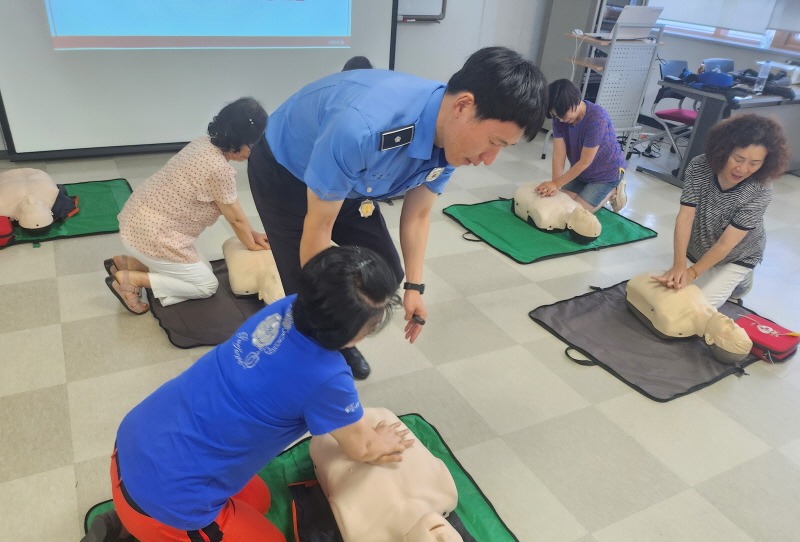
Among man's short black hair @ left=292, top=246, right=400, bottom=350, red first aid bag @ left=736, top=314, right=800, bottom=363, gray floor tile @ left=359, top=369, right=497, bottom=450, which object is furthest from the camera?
red first aid bag @ left=736, top=314, right=800, bottom=363

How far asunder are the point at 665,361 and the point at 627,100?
110 inches

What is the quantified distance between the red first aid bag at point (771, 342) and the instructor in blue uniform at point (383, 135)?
1521mm

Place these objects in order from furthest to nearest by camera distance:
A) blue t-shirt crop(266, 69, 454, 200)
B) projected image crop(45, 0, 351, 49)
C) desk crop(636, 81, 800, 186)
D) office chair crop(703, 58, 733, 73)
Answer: office chair crop(703, 58, 733, 73), desk crop(636, 81, 800, 186), projected image crop(45, 0, 351, 49), blue t-shirt crop(266, 69, 454, 200)

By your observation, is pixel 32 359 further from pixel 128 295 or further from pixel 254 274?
pixel 254 274

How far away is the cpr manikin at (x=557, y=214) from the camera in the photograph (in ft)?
9.69

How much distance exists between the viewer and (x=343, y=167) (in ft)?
3.92

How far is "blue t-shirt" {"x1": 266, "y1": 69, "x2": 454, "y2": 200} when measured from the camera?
118 cm

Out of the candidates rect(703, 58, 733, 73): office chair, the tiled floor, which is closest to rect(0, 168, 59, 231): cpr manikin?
the tiled floor

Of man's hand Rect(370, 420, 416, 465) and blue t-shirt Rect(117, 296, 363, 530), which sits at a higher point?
blue t-shirt Rect(117, 296, 363, 530)

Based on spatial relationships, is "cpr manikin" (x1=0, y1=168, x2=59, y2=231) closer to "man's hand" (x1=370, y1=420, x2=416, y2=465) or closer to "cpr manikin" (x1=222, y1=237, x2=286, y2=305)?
"cpr manikin" (x1=222, y1=237, x2=286, y2=305)

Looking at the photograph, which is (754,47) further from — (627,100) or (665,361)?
(665,361)

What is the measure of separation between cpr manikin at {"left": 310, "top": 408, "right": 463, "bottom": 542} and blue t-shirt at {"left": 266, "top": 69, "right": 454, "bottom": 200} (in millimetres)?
654

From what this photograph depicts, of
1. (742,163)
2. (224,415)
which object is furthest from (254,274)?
(742,163)

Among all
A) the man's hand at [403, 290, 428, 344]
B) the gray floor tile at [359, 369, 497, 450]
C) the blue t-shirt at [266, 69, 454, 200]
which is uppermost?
the blue t-shirt at [266, 69, 454, 200]
